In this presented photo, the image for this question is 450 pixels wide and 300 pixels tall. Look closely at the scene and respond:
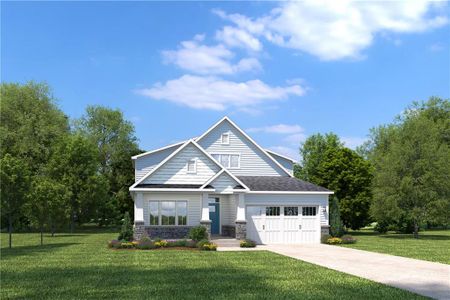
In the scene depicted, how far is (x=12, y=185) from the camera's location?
83.2 feet

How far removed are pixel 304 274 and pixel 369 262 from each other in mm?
4845

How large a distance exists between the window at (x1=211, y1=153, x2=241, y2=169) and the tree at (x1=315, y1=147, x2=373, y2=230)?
34.4 feet

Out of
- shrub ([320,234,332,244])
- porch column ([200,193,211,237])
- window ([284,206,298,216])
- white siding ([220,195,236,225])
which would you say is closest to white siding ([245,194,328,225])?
window ([284,206,298,216])

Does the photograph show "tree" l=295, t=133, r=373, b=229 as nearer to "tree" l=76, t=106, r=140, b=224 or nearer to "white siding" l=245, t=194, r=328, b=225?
"white siding" l=245, t=194, r=328, b=225

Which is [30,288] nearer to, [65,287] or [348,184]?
[65,287]

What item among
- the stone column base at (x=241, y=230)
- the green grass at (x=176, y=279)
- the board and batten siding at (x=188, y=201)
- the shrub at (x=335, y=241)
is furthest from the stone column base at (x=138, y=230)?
the shrub at (x=335, y=241)

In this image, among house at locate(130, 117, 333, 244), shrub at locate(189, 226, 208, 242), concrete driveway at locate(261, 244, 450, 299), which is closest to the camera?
concrete driveway at locate(261, 244, 450, 299)

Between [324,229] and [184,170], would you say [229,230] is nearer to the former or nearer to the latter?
[184,170]

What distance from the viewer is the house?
28.9 m

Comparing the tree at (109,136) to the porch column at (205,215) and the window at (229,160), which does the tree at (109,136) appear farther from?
the porch column at (205,215)

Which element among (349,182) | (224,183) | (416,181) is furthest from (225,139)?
(416,181)

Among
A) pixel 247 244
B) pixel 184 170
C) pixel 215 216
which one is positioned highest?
pixel 184 170

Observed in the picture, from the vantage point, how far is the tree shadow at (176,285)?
1170cm

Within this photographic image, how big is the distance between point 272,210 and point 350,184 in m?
14.0
